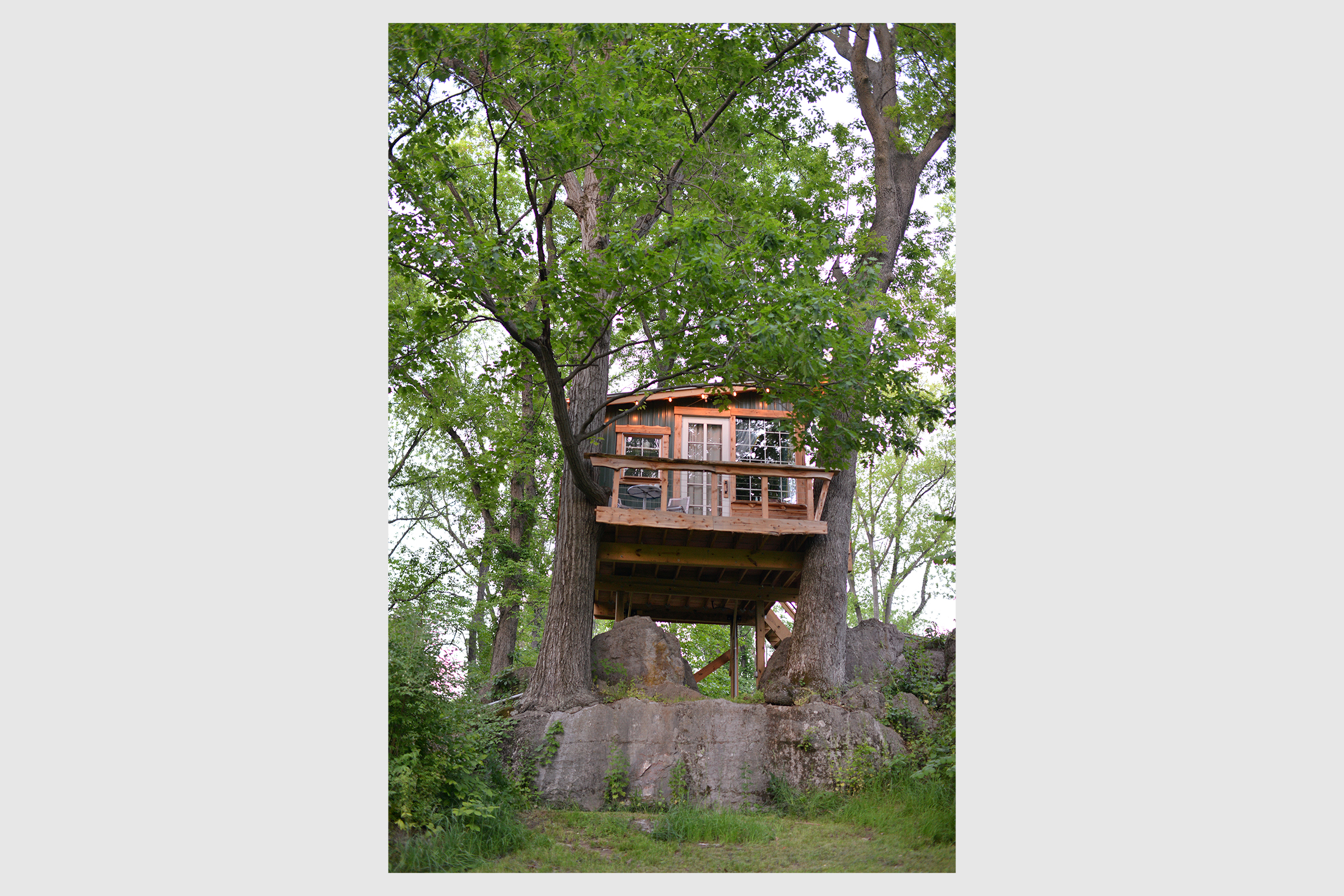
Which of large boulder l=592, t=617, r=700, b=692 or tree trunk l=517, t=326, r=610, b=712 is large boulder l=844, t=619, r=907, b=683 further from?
tree trunk l=517, t=326, r=610, b=712

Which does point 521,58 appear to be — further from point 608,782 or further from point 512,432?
point 512,432

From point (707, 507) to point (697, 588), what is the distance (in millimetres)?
1150

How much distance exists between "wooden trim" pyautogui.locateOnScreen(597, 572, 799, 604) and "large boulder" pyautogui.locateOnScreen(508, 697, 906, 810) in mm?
3699

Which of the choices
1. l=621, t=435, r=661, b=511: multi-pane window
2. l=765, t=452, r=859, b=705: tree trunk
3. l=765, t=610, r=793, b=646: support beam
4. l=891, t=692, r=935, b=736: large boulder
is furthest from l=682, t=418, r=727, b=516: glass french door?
l=891, t=692, r=935, b=736: large boulder

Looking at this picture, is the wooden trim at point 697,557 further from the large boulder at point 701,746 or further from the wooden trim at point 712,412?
the large boulder at point 701,746

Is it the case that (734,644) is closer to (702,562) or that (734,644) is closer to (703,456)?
(702,562)

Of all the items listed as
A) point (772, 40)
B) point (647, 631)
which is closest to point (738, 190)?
point (772, 40)

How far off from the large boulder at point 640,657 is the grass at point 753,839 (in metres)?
1.86

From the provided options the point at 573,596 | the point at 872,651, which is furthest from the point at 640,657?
the point at 872,651

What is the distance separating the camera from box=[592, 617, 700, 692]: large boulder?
929cm

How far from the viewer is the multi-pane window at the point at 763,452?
1178 centimetres

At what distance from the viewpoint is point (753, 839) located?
22.2 ft

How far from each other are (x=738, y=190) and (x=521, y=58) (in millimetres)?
3314

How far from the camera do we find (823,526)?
992cm
